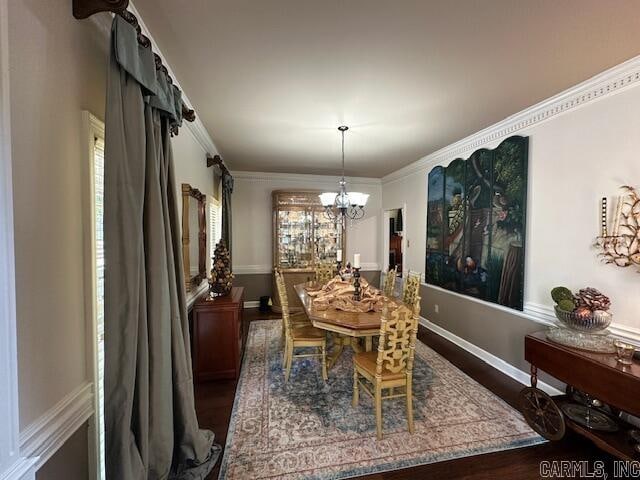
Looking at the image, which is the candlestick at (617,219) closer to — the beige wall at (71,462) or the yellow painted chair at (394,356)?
the yellow painted chair at (394,356)

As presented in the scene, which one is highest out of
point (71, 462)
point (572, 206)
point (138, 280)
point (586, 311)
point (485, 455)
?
point (572, 206)

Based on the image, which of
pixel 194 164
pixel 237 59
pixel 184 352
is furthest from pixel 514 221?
pixel 194 164

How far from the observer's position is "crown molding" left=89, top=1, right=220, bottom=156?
1.35 meters

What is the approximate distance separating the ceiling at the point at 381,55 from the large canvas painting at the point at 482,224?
0.54 meters

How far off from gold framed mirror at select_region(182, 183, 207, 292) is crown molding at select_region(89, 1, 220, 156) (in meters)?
0.62

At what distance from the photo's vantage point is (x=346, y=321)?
236cm

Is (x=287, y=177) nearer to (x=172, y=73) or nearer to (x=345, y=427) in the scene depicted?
(x=172, y=73)

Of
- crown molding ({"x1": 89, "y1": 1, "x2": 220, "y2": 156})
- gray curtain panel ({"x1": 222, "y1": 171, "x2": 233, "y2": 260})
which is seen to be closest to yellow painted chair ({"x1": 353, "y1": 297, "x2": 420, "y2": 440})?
crown molding ({"x1": 89, "y1": 1, "x2": 220, "y2": 156})

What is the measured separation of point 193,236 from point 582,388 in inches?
138

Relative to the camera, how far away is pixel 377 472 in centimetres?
180

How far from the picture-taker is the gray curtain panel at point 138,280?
4.01ft

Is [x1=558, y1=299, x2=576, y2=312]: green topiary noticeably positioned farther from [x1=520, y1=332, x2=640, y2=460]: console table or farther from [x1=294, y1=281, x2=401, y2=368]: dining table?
[x1=294, y1=281, x2=401, y2=368]: dining table

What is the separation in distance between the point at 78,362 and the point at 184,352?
0.52 meters

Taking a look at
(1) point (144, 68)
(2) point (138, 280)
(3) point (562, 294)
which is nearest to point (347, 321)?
(2) point (138, 280)
